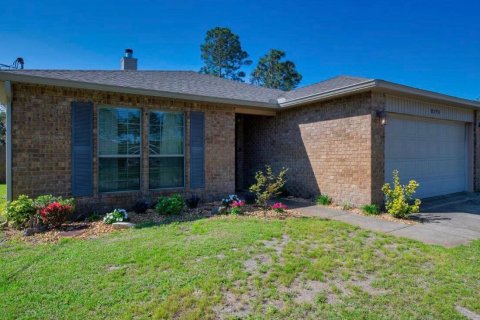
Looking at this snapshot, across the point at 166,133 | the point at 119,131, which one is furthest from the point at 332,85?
the point at 119,131

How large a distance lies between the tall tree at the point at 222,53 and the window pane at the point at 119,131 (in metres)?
23.6

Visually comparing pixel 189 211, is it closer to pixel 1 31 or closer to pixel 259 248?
pixel 259 248

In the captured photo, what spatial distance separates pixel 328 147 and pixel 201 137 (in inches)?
153

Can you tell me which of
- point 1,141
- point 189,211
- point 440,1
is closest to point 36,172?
point 189,211

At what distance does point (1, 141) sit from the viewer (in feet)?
75.1

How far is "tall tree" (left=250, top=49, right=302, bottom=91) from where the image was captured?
103ft

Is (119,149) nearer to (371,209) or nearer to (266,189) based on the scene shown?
(266,189)

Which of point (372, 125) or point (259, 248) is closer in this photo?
point (259, 248)

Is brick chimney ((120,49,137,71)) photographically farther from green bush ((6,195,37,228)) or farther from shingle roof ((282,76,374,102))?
green bush ((6,195,37,228))

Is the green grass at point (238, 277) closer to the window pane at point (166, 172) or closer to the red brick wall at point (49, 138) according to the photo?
the red brick wall at point (49, 138)

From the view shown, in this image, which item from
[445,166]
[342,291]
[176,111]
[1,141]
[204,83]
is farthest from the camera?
[1,141]

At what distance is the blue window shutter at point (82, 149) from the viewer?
664 centimetres

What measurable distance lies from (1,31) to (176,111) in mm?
6448

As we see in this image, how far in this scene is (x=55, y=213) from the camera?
555 cm
